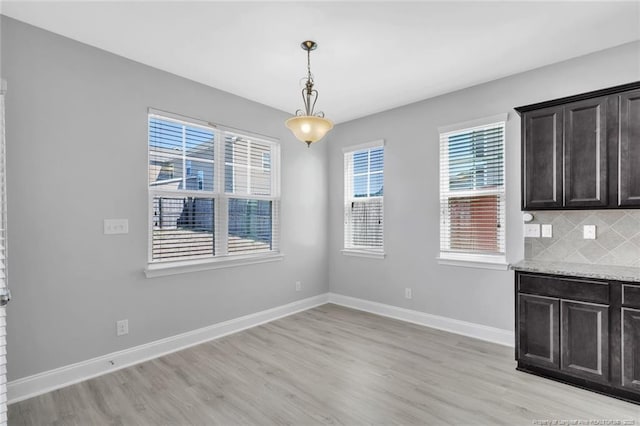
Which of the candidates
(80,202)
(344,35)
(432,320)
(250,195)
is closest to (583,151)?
(344,35)

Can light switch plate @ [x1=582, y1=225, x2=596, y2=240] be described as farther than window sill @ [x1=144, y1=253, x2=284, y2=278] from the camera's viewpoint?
No

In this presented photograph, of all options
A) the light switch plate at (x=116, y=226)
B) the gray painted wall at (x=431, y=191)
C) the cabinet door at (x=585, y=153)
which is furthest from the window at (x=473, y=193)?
the light switch plate at (x=116, y=226)

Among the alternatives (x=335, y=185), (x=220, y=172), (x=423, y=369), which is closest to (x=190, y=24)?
(x=220, y=172)

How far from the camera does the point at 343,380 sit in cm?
274

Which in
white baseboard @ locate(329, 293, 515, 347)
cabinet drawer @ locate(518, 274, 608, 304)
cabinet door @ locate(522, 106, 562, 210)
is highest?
cabinet door @ locate(522, 106, 562, 210)

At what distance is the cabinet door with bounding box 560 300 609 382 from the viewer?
8.03 feet

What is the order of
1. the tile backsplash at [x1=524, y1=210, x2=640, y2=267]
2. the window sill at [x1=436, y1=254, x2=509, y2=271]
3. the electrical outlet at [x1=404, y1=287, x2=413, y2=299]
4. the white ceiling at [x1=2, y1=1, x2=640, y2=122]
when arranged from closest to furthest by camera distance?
1. the white ceiling at [x1=2, y1=1, x2=640, y2=122]
2. the tile backsplash at [x1=524, y1=210, x2=640, y2=267]
3. the window sill at [x1=436, y1=254, x2=509, y2=271]
4. the electrical outlet at [x1=404, y1=287, x2=413, y2=299]

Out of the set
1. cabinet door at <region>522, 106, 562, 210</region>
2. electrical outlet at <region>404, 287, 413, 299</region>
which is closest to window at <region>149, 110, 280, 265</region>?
electrical outlet at <region>404, 287, 413, 299</region>

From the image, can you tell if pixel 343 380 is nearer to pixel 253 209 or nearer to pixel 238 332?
pixel 238 332

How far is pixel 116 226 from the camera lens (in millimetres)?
2979

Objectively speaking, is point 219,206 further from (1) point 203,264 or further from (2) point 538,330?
(2) point 538,330

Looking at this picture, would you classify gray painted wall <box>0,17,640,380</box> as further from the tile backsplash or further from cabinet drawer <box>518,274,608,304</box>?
cabinet drawer <box>518,274,608,304</box>

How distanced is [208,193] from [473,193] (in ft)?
10.1

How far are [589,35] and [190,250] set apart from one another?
427cm
